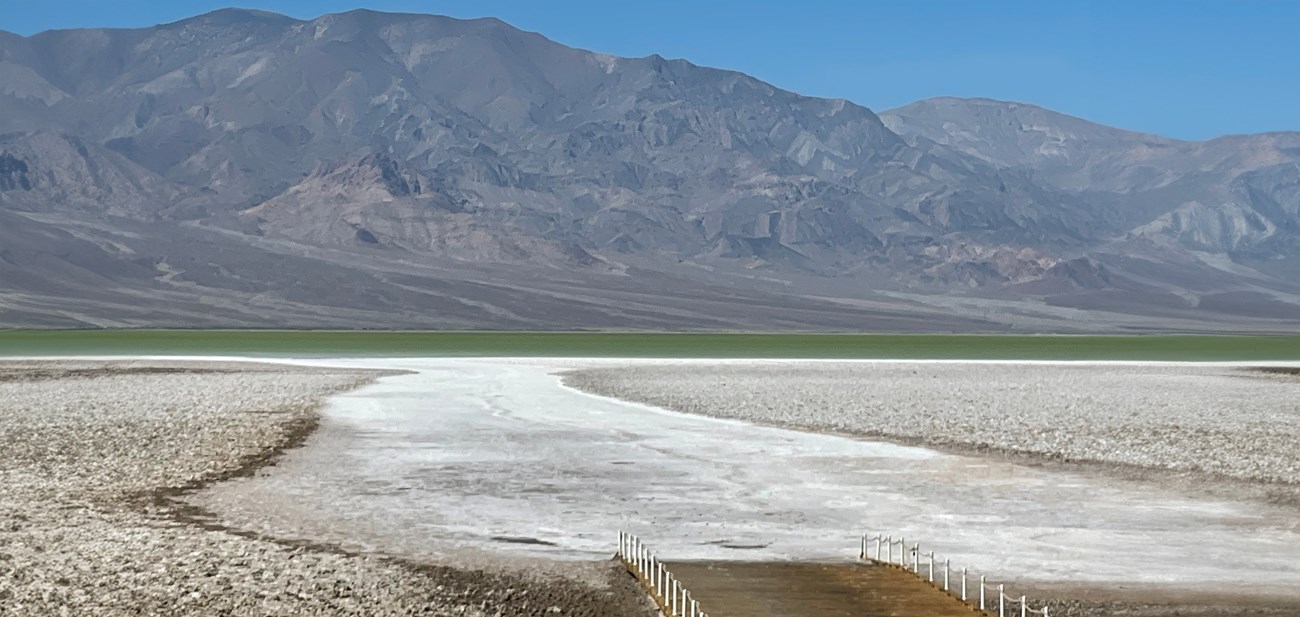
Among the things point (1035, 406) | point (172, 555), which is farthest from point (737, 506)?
point (1035, 406)

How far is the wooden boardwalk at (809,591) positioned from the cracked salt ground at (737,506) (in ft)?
3.15

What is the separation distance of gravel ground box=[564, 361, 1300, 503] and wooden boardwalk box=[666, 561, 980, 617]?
388 inches

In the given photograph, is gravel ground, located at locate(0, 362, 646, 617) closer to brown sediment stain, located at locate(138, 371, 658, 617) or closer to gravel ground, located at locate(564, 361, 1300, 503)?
brown sediment stain, located at locate(138, 371, 658, 617)

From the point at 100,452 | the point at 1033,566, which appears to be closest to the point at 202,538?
the point at 1033,566

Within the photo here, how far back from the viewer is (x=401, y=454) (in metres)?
28.6

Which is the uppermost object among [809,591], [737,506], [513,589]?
[737,506]

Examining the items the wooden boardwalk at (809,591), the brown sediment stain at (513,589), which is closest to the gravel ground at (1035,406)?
the wooden boardwalk at (809,591)

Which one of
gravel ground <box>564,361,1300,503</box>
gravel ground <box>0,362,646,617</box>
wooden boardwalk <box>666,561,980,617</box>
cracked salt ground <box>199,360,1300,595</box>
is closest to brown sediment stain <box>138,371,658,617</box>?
gravel ground <box>0,362,646,617</box>

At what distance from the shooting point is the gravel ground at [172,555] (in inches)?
582

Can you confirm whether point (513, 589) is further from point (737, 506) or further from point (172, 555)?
point (737, 506)

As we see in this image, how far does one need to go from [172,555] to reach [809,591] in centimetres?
668

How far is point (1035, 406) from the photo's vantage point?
4300 cm

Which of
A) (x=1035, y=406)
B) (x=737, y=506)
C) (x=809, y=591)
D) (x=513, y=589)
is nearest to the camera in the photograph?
(x=809, y=591)

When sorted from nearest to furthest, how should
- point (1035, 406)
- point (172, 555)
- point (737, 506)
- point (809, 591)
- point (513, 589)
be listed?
point (809, 591)
point (513, 589)
point (172, 555)
point (737, 506)
point (1035, 406)
